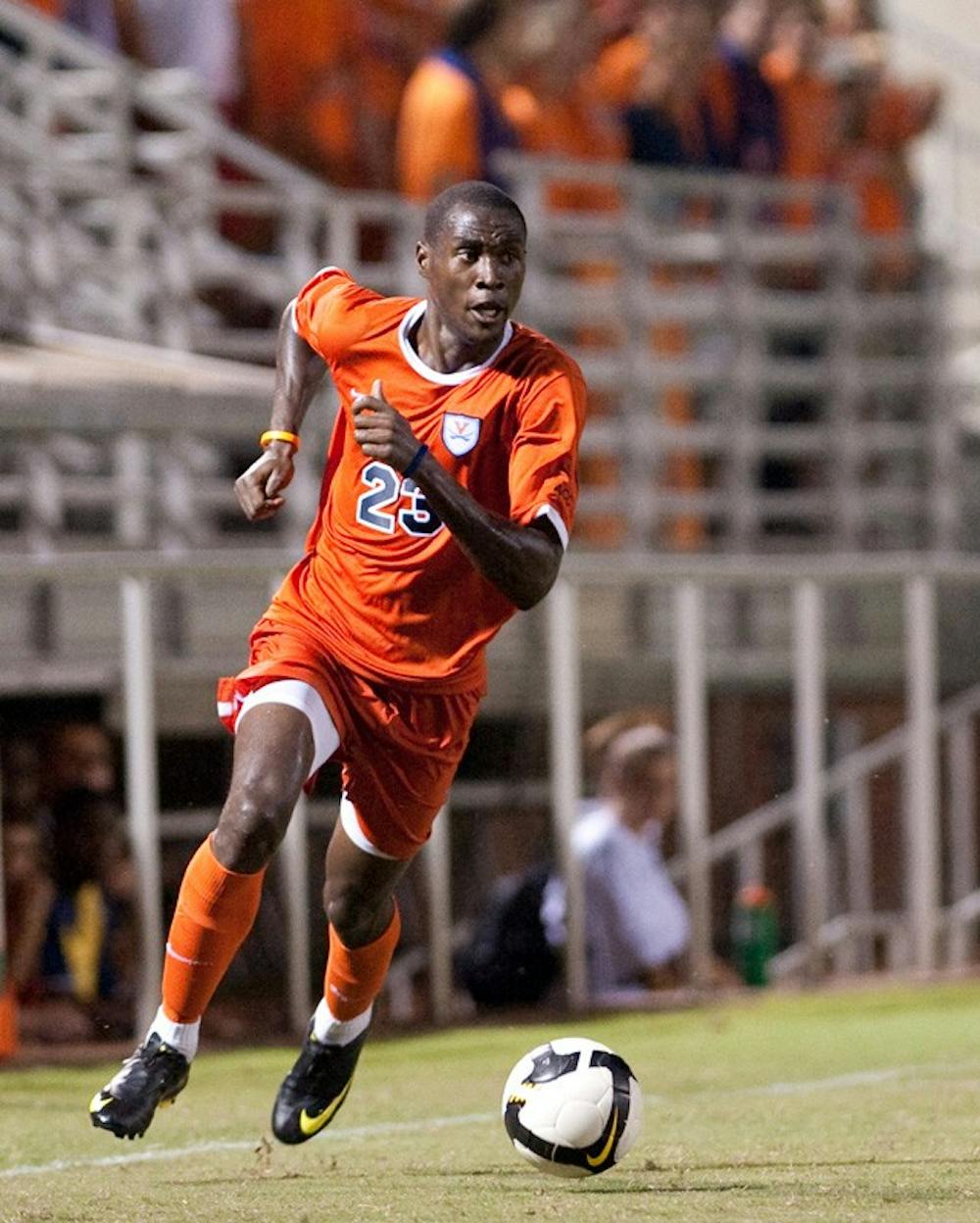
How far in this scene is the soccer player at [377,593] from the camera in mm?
5832

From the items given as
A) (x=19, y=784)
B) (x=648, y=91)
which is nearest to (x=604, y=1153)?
(x=19, y=784)

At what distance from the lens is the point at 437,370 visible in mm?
6230

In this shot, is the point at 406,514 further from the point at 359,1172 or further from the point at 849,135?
the point at 849,135

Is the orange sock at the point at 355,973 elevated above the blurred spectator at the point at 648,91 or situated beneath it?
situated beneath

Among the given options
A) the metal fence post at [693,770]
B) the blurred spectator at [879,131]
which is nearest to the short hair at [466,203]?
Answer: the metal fence post at [693,770]

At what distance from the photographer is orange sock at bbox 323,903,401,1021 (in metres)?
6.64

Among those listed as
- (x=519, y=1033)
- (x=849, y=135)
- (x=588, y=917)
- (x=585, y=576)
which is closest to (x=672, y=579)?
(x=585, y=576)

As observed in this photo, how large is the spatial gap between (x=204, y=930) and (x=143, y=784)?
3722 millimetres

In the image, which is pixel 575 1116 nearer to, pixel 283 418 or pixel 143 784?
pixel 283 418

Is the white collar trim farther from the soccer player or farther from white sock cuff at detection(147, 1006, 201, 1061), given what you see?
white sock cuff at detection(147, 1006, 201, 1061)

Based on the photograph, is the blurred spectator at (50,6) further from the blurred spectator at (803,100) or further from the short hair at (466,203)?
the short hair at (466,203)

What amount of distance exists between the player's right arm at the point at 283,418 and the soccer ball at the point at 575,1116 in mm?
1430

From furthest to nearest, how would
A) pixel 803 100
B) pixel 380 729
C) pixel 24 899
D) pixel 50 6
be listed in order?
pixel 803 100 → pixel 50 6 → pixel 24 899 → pixel 380 729

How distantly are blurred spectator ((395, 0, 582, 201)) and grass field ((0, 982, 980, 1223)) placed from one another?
4.49 metres
